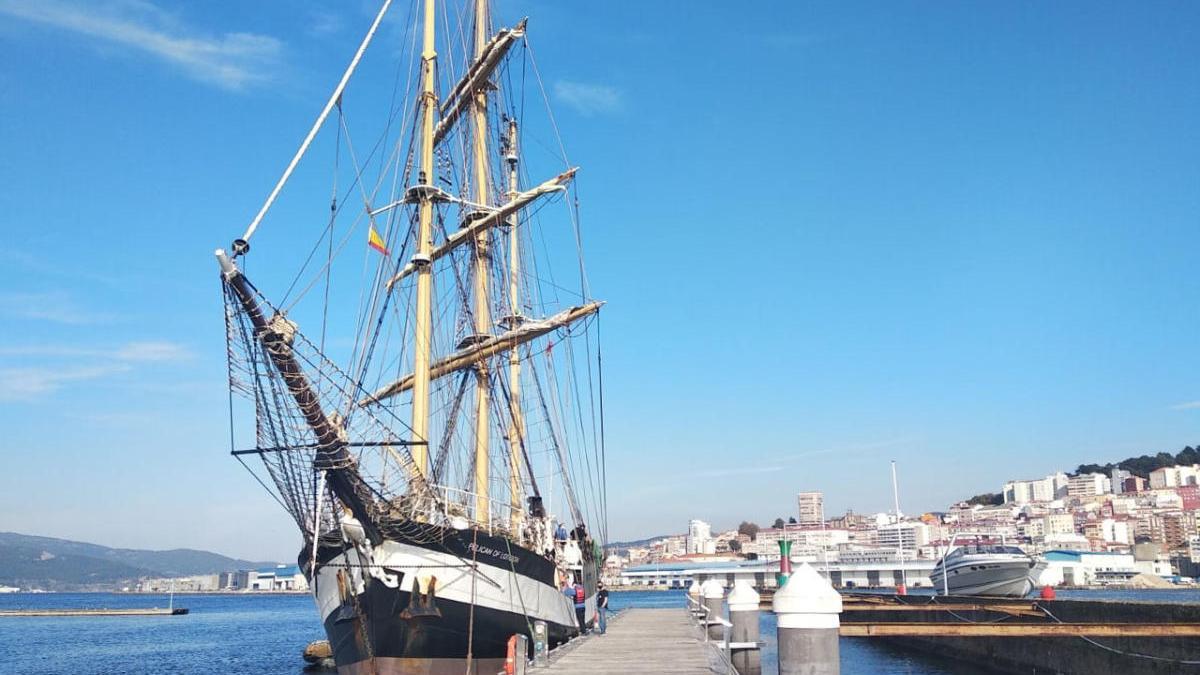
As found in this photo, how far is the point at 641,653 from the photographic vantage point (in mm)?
16422

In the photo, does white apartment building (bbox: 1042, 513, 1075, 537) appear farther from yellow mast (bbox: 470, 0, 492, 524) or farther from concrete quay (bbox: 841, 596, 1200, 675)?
yellow mast (bbox: 470, 0, 492, 524)

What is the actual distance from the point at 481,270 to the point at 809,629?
31777 millimetres

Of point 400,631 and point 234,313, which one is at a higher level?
point 234,313

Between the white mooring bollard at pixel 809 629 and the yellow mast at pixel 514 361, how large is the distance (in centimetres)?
2481

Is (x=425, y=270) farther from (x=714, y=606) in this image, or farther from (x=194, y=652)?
(x=194, y=652)

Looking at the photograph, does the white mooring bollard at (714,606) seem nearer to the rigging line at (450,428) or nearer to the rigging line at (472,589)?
the rigging line at (472,589)

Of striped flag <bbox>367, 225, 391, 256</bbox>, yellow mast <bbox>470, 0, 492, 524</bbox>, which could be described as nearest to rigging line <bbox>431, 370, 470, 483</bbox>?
yellow mast <bbox>470, 0, 492, 524</bbox>

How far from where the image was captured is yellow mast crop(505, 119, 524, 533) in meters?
36.6

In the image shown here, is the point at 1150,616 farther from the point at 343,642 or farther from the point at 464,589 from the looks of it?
the point at 343,642

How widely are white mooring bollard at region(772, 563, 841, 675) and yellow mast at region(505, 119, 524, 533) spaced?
24.8 meters

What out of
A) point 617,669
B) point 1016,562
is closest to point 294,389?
point 617,669

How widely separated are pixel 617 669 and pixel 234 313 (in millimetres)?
9666

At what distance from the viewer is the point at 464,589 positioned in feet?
73.8

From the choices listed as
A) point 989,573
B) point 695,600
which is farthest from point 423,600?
point 989,573
